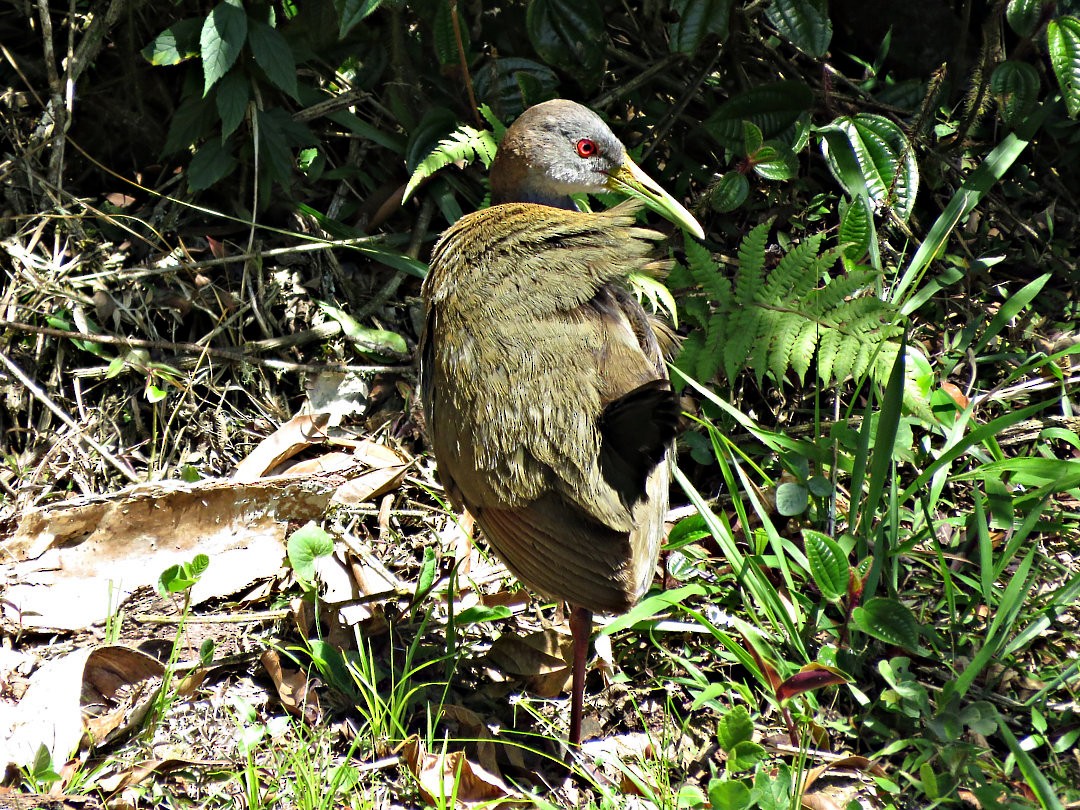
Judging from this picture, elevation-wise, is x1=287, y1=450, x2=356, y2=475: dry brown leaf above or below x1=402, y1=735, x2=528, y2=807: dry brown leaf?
above

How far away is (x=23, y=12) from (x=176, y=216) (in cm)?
94

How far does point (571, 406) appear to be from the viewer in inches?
111

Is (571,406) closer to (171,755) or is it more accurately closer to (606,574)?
(606,574)

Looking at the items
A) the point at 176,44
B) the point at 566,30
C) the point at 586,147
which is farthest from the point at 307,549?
the point at 566,30

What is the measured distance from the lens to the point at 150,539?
3479 millimetres

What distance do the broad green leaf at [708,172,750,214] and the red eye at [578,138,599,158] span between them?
1.66ft

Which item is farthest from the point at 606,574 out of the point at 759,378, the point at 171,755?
the point at 171,755

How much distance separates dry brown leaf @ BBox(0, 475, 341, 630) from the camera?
10.9 feet

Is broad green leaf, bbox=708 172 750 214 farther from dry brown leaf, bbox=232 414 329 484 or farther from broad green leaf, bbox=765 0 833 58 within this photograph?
dry brown leaf, bbox=232 414 329 484

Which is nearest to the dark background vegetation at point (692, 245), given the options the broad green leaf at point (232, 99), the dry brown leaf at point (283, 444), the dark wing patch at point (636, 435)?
the broad green leaf at point (232, 99)

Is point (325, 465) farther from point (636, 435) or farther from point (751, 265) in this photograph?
point (751, 265)

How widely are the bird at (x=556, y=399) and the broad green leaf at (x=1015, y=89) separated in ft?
4.73

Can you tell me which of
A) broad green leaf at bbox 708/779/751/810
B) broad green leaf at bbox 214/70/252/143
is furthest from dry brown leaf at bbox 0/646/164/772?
broad green leaf at bbox 214/70/252/143

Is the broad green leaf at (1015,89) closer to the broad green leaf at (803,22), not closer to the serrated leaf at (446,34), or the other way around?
the broad green leaf at (803,22)
